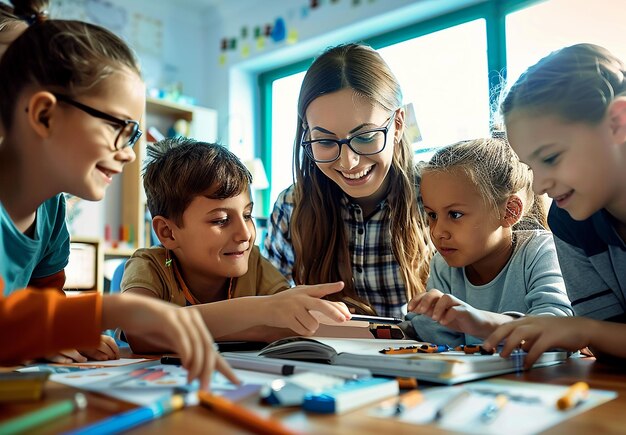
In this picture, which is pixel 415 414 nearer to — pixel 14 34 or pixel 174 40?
pixel 14 34

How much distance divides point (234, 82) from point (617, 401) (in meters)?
4.05

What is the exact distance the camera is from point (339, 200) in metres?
1.64

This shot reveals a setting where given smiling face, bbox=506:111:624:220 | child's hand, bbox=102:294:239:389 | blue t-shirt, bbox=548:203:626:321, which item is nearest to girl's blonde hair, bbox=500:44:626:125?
smiling face, bbox=506:111:624:220

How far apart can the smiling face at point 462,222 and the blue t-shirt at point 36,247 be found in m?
0.75

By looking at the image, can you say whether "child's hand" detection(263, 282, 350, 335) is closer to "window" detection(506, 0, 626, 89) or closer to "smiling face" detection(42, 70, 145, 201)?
"smiling face" detection(42, 70, 145, 201)

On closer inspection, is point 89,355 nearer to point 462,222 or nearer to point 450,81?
point 462,222

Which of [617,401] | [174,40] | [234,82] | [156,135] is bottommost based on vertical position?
[617,401]

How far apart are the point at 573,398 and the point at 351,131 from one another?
0.97 meters

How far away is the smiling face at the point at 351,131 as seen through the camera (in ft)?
4.65

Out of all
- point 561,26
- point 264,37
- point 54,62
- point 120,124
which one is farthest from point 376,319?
point 264,37

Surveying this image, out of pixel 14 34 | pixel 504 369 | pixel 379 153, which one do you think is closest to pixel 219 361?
pixel 504 369

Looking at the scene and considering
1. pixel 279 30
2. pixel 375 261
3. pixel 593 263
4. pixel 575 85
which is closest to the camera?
pixel 575 85

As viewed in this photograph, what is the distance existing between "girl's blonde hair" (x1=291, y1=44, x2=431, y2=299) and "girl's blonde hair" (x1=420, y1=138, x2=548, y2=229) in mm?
247

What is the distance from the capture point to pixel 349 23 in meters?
3.60
